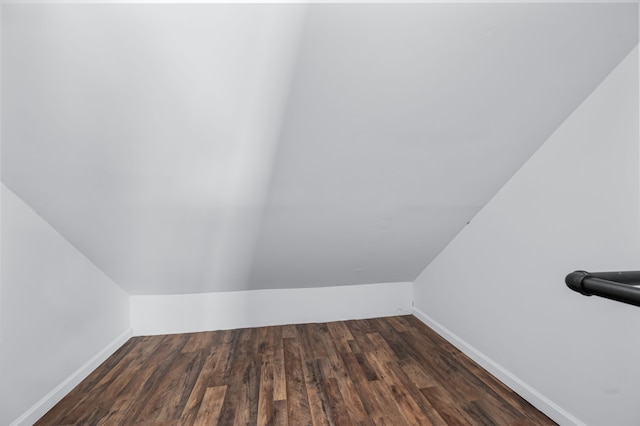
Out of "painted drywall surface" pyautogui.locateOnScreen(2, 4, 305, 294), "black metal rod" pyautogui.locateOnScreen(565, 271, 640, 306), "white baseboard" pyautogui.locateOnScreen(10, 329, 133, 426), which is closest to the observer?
"black metal rod" pyautogui.locateOnScreen(565, 271, 640, 306)

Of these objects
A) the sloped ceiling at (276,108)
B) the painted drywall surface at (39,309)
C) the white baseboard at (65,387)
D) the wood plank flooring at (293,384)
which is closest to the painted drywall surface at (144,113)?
the sloped ceiling at (276,108)

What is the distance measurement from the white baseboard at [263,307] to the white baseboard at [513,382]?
602mm

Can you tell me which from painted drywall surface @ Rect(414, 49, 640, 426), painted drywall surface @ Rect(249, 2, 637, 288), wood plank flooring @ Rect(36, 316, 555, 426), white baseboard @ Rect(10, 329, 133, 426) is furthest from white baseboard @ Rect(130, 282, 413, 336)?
painted drywall surface @ Rect(414, 49, 640, 426)

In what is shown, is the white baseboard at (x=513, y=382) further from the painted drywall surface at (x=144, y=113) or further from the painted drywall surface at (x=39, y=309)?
the painted drywall surface at (x=39, y=309)

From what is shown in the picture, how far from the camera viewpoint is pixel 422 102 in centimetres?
140

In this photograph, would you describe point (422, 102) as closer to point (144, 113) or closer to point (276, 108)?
point (276, 108)

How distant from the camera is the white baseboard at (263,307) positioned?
294 centimetres

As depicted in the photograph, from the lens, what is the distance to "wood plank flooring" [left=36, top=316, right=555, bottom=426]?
177 centimetres

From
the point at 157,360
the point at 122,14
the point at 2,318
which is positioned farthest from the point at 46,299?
the point at 122,14

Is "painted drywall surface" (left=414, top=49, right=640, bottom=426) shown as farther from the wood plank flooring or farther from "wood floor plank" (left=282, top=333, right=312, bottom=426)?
"wood floor plank" (left=282, top=333, right=312, bottom=426)

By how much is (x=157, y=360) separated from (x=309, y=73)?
8.30 feet

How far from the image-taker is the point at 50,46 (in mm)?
1084

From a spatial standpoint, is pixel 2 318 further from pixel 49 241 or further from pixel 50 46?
pixel 50 46

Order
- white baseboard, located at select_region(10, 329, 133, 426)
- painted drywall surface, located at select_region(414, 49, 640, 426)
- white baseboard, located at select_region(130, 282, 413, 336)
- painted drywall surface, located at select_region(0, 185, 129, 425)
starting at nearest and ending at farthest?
painted drywall surface, located at select_region(414, 49, 640, 426), painted drywall surface, located at select_region(0, 185, 129, 425), white baseboard, located at select_region(10, 329, 133, 426), white baseboard, located at select_region(130, 282, 413, 336)
